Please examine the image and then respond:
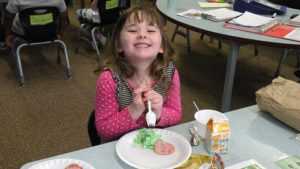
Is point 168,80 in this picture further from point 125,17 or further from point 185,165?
point 185,165

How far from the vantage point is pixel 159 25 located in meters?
1.11

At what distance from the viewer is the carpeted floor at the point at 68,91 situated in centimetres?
192

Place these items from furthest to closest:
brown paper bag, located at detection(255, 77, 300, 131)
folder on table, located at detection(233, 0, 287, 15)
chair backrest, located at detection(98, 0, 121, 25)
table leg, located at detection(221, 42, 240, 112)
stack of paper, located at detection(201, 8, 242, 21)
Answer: chair backrest, located at detection(98, 0, 121, 25), folder on table, located at detection(233, 0, 287, 15), stack of paper, located at detection(201, 8, 242, 21), table leg, located at detection(221, 42, 240, 112), brown paper bag, located at detection(255, 77, 300, 131)

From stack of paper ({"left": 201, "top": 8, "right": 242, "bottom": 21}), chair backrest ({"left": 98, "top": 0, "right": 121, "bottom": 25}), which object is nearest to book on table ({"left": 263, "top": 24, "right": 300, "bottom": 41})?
stack of paper ({"left": 201, "top": 8, "right": 242, "bottom": 21})

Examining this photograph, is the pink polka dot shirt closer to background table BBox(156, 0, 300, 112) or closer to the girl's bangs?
the girl's bangs

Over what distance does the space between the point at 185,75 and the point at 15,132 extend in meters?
1.64

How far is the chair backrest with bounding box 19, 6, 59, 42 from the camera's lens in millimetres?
2289

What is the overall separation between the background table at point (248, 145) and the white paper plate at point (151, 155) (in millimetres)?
24

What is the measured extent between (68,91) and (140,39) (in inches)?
66.4

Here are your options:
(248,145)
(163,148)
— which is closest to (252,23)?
(248,145)

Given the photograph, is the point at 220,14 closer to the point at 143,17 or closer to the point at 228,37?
the point at 228,37

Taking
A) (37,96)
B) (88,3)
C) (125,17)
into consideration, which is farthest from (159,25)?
(88,3)

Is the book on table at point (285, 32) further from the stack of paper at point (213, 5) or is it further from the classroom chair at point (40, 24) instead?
the classroom chair at point (40, 24)

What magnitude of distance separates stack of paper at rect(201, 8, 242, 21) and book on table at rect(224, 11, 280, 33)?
110mm
